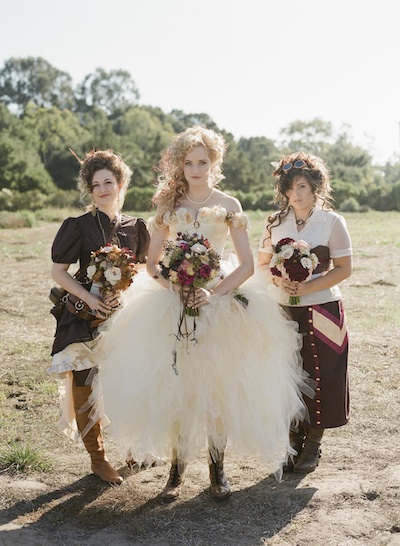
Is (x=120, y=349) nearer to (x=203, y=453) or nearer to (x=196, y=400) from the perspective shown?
(x=196, y=400)

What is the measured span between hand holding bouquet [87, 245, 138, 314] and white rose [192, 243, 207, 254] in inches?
20.3

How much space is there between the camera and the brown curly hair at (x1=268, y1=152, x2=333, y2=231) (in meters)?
4.74

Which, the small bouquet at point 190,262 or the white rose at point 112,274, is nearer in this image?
the small bouquet at point 190,262

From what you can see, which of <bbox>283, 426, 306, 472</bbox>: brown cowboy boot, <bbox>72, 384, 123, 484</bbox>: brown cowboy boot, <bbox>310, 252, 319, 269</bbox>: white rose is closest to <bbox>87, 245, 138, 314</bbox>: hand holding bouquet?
<bbox>72, 384, 123, 484</bbox>: brown cowboy boot

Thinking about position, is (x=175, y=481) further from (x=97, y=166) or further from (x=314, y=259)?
(x=97, y=166)

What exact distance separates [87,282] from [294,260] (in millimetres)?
1416

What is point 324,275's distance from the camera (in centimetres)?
475

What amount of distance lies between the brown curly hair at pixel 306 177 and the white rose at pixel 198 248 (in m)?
1.00

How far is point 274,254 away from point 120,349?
1218 mm

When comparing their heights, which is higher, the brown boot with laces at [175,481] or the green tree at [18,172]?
the green tree at [18,172]

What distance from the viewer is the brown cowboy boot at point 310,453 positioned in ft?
15.7

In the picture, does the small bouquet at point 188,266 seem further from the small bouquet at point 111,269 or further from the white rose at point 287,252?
the white rose at point 287,252

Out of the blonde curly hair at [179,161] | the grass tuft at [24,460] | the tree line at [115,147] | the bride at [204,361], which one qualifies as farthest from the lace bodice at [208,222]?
the tree line at [115,147]

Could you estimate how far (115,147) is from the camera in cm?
5791
